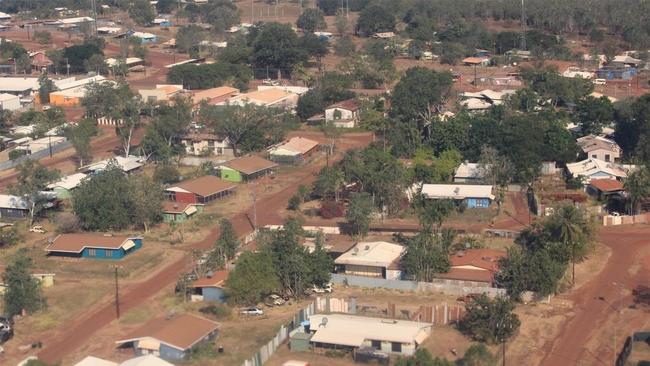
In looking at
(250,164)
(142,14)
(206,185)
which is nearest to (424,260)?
(206,185)

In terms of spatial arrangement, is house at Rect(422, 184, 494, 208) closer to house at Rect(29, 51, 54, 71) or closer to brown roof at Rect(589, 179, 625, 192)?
brown roof at Rect(589, 179, 625, 192)

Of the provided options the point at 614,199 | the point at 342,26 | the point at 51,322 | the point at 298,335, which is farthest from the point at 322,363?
the point at 342,26

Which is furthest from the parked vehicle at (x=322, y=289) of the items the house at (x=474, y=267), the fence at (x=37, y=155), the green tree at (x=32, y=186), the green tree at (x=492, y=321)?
the fence at (x=37, y=155)

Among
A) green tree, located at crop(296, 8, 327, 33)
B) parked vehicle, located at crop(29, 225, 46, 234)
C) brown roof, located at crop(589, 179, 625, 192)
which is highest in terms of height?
green tree, located at crop(296, 8, 327, 33)

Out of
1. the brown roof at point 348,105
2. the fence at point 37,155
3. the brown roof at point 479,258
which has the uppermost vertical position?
the brown roof at point 348,105

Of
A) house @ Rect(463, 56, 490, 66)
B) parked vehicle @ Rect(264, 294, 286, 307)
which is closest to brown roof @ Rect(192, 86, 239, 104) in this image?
house @ Rect(463, 56, 490, 66)

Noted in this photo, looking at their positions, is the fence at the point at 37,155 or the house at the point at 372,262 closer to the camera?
the house at the point at 372,262

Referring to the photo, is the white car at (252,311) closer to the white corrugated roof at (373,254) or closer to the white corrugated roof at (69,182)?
the white corrugated roof at (373,254)
